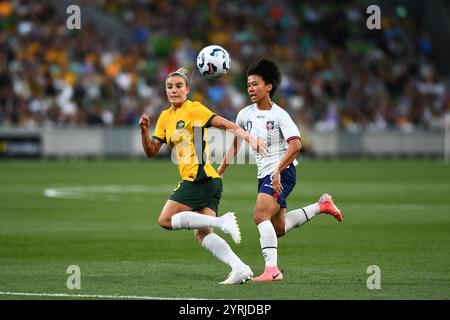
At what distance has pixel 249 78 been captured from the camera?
38.6 feet

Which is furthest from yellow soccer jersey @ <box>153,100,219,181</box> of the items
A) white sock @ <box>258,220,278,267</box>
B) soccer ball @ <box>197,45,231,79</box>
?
white sock @ <box>258,220,278,267</box>

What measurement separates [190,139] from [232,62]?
1237 inches

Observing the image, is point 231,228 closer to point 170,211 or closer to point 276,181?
point 276,181

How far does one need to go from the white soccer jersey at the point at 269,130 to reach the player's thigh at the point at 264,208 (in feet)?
1.01

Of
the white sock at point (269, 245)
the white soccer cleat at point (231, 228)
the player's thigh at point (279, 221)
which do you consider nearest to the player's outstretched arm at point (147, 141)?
the white soccer cleat at point (231, 228)

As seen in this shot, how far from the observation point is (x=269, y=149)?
11.9m

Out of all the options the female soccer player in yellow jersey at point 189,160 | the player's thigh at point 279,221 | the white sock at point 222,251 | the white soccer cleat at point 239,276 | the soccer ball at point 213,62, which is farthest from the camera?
the player's thigh at point 279,221

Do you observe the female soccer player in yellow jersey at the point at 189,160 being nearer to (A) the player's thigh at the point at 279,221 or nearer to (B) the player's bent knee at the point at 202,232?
(B) the player's bent knee at the point at 202,232

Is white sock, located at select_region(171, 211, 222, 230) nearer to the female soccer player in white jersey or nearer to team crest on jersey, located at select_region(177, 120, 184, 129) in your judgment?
the female soccer player in white jersey

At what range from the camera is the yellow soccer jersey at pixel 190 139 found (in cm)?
1145

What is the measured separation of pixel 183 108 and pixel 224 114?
2900 cm

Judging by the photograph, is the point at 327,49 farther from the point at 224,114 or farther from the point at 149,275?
the point at 149,275

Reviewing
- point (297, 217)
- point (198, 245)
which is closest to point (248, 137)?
point (297, 217)

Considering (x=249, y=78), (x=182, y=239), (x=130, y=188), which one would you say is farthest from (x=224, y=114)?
(x=249, y=78)
